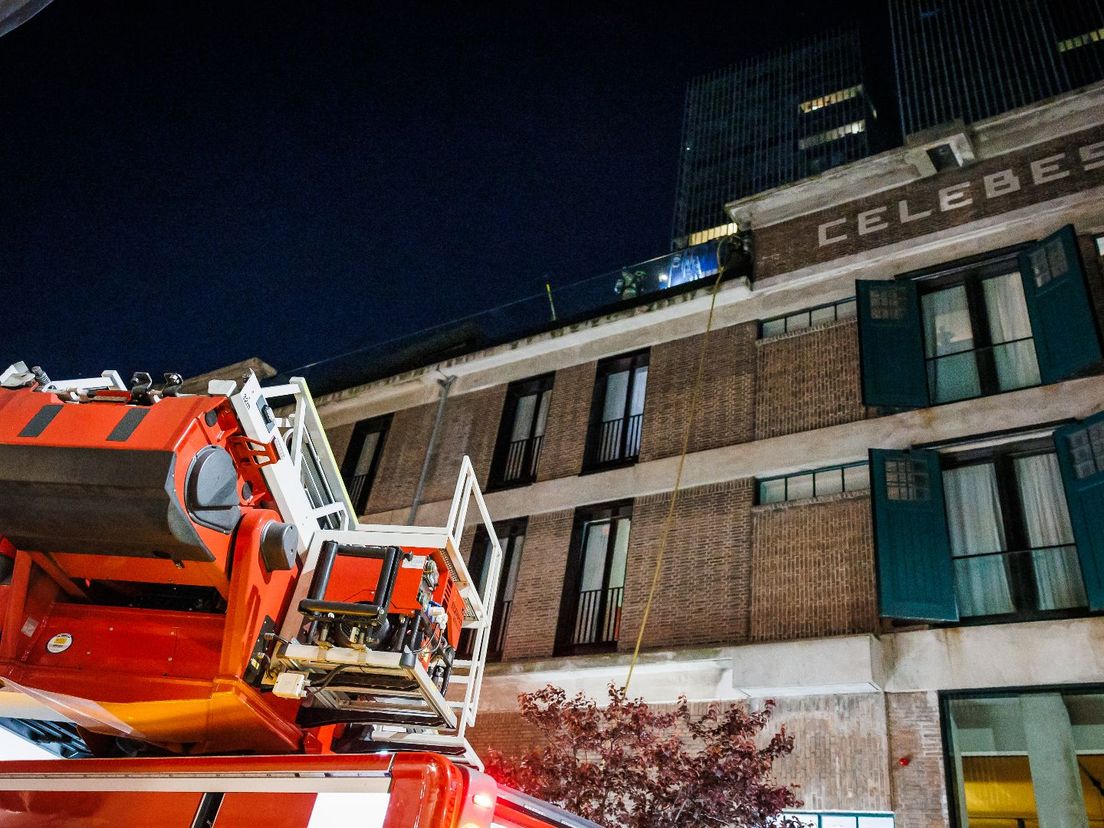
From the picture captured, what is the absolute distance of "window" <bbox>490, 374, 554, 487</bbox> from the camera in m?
18.0

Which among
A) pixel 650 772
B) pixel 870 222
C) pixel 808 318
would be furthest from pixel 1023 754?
pixel 870 222

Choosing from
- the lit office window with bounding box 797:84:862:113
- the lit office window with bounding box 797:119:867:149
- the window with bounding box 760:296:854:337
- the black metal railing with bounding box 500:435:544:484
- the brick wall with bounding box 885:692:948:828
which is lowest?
the brick wall with bounding box 885:692:948:828

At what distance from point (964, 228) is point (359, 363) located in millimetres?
14616

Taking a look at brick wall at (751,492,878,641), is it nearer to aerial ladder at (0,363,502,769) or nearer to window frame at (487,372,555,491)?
window frame at (487,372,555,491)

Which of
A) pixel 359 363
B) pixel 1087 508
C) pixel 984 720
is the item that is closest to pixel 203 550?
pixel 984 720

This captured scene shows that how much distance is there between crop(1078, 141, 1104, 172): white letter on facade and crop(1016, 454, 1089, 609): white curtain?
17.8 feet

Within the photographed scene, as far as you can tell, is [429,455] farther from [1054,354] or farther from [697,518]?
[1054,354]

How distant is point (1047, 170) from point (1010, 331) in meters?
3.25

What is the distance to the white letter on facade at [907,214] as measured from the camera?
15.6m

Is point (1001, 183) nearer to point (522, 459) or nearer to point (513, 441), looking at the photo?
point (522, 459)

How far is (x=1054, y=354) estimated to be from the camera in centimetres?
1253

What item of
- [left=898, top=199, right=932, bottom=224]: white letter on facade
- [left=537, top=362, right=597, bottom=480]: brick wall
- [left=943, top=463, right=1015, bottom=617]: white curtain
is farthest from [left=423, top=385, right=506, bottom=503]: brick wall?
[left=943, top=463, right=1015, bottom=617]: white curtain

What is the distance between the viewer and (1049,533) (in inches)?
460

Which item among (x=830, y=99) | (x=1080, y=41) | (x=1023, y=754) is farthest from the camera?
(x=830, y=99)
